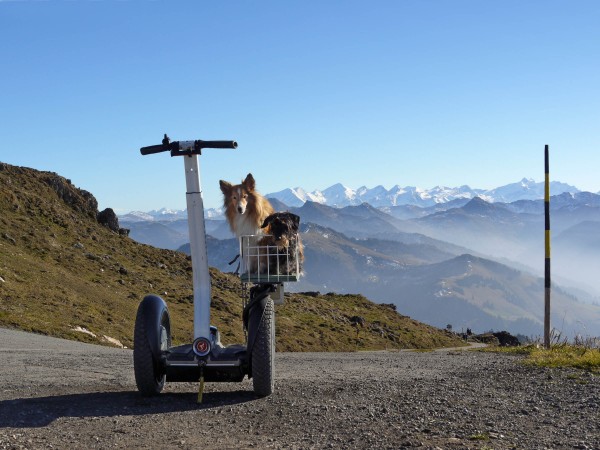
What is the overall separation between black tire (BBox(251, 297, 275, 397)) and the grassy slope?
1125 inches

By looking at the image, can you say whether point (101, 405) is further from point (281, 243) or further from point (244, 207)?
point (244, 207)

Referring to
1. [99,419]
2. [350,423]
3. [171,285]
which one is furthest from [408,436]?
[171,285]

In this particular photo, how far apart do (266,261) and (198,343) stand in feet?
6.81

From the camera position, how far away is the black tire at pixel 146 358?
37.1ft

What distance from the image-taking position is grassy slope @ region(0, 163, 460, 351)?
46.0 meters

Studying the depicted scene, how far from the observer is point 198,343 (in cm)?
1123

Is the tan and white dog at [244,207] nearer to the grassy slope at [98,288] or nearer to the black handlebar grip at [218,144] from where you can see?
the black handlebar grip at [218,144]

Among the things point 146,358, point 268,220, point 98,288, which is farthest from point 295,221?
point 98,288

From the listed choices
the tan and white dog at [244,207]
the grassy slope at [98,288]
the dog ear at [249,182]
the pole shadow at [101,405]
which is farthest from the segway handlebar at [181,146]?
the grassy slope at [98,288]

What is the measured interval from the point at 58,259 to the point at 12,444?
60216mm

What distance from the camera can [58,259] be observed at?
65.2 m

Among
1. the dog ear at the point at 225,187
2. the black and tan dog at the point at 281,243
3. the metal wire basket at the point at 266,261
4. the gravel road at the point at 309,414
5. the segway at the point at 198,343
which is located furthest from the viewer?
the dog ear at the point at 225,187

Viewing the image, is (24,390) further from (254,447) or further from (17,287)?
(17,287)

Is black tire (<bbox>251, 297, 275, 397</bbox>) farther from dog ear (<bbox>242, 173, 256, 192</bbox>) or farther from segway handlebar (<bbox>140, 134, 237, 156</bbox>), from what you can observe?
segway handlebar (<bbox>140, 134, 237, 156</bbox>)
